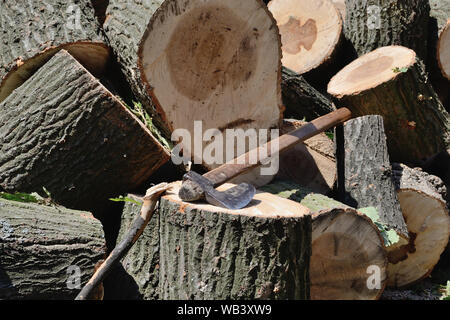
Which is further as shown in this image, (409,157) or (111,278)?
(409,157)

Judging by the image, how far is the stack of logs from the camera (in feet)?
8.12

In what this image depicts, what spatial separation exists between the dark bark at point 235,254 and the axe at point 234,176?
0.37 feet

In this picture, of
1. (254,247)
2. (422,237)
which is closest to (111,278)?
(254,247)

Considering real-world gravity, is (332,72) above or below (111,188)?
above

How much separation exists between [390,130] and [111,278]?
2.27 meters

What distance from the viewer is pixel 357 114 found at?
3.95 metres

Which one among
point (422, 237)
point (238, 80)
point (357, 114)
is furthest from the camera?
point (357, 114)

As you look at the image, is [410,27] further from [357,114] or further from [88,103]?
[88,103]

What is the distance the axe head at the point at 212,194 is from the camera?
2523 millimetres

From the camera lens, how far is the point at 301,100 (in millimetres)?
4094

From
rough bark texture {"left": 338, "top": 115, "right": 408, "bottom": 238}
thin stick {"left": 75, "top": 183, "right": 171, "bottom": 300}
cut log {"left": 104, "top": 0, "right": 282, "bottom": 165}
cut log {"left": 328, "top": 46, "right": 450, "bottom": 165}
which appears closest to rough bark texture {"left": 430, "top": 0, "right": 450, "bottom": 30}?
cut log {"left": 328, "top": 46, "right": 450, "bottom": 165}

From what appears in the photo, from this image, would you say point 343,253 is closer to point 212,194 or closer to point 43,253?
point 212,194

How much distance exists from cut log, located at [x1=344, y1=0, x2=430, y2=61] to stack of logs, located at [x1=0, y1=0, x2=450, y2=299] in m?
0.29

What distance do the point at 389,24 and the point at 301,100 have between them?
1027mm
